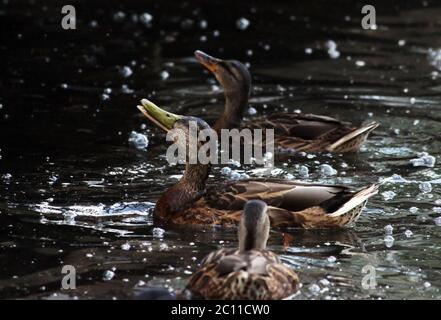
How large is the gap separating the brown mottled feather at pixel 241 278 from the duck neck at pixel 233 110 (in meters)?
5.27

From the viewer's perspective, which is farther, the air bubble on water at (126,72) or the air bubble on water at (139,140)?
the air bubble on water at (126,72)

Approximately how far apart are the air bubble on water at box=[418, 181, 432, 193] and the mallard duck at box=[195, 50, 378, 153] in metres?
1.52

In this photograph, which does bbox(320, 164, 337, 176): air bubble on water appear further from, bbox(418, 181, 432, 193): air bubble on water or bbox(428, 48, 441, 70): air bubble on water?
bbox(428, 48, 441, 70): air bubble on water

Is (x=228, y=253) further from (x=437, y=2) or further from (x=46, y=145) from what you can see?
(x=437, y=2)

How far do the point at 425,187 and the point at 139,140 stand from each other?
3.50 meters

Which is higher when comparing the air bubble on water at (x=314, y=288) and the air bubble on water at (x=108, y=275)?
the air bubble on water at (x=108, y=275)

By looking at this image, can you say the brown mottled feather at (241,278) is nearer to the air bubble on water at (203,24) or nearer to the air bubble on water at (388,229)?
the air bubble on water at (388,229)

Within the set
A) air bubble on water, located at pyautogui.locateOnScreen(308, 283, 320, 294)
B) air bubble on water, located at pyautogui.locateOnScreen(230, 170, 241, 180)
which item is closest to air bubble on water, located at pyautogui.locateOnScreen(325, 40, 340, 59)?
air bubble on water, located at pyautogui.locateOnScreen(230, 170, 241, 180)

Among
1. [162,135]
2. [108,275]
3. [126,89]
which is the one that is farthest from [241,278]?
[126,89]

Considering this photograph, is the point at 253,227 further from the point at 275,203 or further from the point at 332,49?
the point at 332,49

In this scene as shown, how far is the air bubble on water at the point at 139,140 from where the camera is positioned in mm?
12680

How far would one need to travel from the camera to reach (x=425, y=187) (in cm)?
1104

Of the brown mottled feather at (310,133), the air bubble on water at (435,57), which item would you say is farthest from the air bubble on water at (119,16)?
the brown mottled feather at (310,133)
